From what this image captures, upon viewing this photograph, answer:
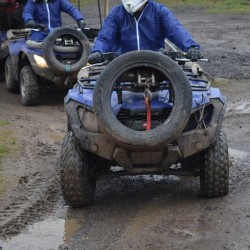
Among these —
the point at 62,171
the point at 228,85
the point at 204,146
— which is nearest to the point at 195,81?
the point at 204,146

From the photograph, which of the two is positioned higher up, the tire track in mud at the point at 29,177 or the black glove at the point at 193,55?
the black glove at the point at 193,55

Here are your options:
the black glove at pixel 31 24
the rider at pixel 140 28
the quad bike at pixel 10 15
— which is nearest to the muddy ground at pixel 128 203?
the rider at pixel 140 28

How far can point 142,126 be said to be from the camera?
5.97m

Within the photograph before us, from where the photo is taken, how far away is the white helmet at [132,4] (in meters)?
6.88

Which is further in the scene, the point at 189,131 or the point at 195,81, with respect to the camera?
the point at 195,81

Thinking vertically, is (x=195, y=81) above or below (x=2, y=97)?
above

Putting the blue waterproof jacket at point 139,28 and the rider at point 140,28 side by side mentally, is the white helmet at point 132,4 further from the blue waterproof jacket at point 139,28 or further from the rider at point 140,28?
the blue waterproof jacket at point 139,28

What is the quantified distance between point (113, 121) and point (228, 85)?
689 cm

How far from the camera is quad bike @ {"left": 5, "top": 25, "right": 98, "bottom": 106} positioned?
35.1ft

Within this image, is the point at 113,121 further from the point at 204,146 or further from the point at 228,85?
the point at 228,85

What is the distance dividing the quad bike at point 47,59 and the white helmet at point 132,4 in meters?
3.77

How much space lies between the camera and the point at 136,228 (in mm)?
5672

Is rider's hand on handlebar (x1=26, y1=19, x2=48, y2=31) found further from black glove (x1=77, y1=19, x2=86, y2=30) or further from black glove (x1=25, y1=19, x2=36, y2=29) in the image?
black glove (x1=77, y1=19, x2=86, y2=30)

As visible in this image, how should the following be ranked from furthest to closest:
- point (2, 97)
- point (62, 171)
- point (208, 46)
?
point (208, 46), point (2, 97), point (62, 171)
